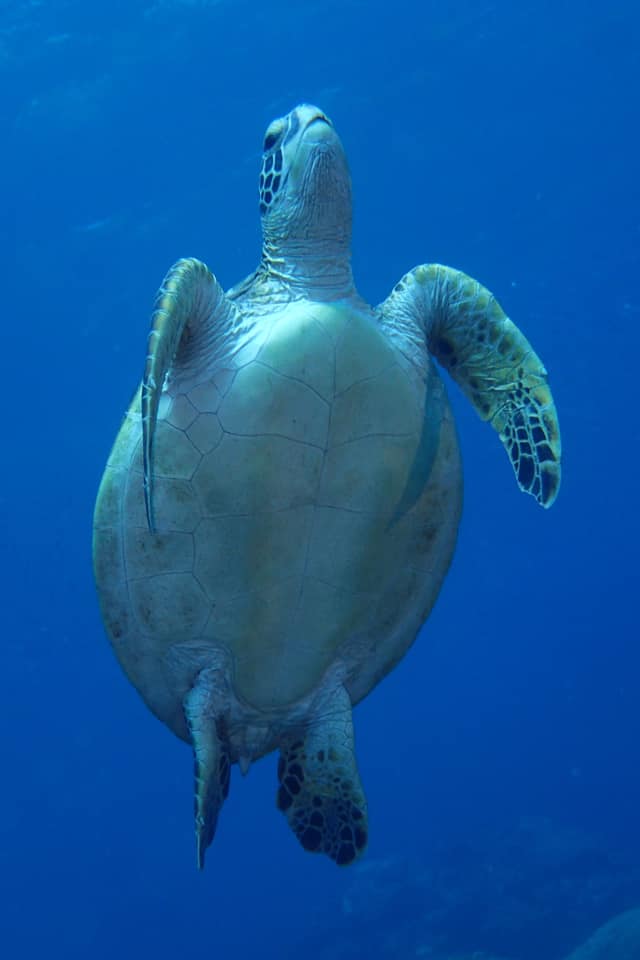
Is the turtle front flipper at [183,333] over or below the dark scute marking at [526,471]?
over

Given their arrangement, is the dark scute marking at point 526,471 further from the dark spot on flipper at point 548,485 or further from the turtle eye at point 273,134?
the turtle eye at point 273,134

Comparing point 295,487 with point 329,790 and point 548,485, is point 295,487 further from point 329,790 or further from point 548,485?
point 329,790

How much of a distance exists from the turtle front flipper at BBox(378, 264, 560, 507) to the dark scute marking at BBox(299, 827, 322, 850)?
1.85 metres

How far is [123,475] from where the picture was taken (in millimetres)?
3580

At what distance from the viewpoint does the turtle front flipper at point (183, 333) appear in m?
3.13

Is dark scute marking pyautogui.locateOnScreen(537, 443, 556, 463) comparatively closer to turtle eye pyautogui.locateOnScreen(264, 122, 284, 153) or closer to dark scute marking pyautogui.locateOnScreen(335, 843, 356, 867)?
turtle eye pyautogui.locateOnScreen(264, 122, 284, 153)

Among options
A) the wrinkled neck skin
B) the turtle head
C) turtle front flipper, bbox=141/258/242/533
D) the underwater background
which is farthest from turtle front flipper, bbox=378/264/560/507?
the underwater background

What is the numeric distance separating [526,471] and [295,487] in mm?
1177

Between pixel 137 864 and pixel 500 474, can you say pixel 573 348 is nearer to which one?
pixel 500 474

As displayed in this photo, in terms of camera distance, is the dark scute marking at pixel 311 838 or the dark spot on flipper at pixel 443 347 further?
the dark spot on flipper at pixel 443 347

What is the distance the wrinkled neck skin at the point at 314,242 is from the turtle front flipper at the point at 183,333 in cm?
36

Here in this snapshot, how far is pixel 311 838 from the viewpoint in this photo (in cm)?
401

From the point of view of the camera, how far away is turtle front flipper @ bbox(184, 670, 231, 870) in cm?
364

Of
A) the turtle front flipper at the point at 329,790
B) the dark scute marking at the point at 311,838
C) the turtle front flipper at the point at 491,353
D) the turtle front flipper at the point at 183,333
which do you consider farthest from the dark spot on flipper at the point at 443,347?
the dark scute marking at the point at 311,838
